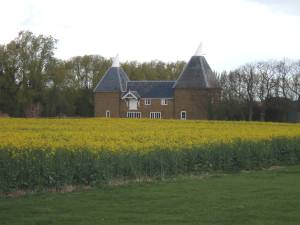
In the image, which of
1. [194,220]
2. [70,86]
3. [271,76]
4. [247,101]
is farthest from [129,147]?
[70,86]

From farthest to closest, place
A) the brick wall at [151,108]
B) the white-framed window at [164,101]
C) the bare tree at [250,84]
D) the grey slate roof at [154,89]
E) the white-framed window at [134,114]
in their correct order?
the white-framed window at [134,114], the grey slate roof at [154,89], the white-framed window at [164,101], the brick wall at [151,108], the bare tree at [250,84]

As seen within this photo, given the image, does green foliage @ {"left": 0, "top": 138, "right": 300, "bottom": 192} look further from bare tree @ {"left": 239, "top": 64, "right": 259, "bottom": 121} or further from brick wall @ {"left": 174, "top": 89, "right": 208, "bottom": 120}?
brick wall @ {"left": 174, "top": 89, "right": 208, "bottom": 120}

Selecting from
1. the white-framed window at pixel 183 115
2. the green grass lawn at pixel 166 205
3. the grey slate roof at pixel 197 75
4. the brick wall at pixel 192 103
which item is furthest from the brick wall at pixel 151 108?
the green grass lawn at pixel 166 205

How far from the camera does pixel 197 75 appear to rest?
81938 mm

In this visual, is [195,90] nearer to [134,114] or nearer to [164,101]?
[164,101]

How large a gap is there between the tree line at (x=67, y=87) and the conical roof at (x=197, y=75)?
1.71 m

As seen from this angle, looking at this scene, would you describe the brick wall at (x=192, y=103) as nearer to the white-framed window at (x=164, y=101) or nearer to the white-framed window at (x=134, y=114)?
the white-framed window at (x=164, y=101)

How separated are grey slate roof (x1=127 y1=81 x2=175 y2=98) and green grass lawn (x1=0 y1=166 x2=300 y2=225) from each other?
69.9m

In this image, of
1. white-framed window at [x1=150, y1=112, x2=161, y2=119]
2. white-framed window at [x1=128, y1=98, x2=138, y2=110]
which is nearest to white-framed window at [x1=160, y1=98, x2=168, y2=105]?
white-framed window at [x1=150, y1=112, x2=161, y2=119]

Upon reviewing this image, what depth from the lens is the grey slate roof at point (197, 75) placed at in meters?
80.8

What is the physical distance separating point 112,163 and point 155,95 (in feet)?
231

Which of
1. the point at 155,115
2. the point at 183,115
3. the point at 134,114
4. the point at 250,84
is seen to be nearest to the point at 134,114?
the point at 134,114

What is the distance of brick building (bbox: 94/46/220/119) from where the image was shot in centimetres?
8169

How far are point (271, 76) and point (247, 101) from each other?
675cm
